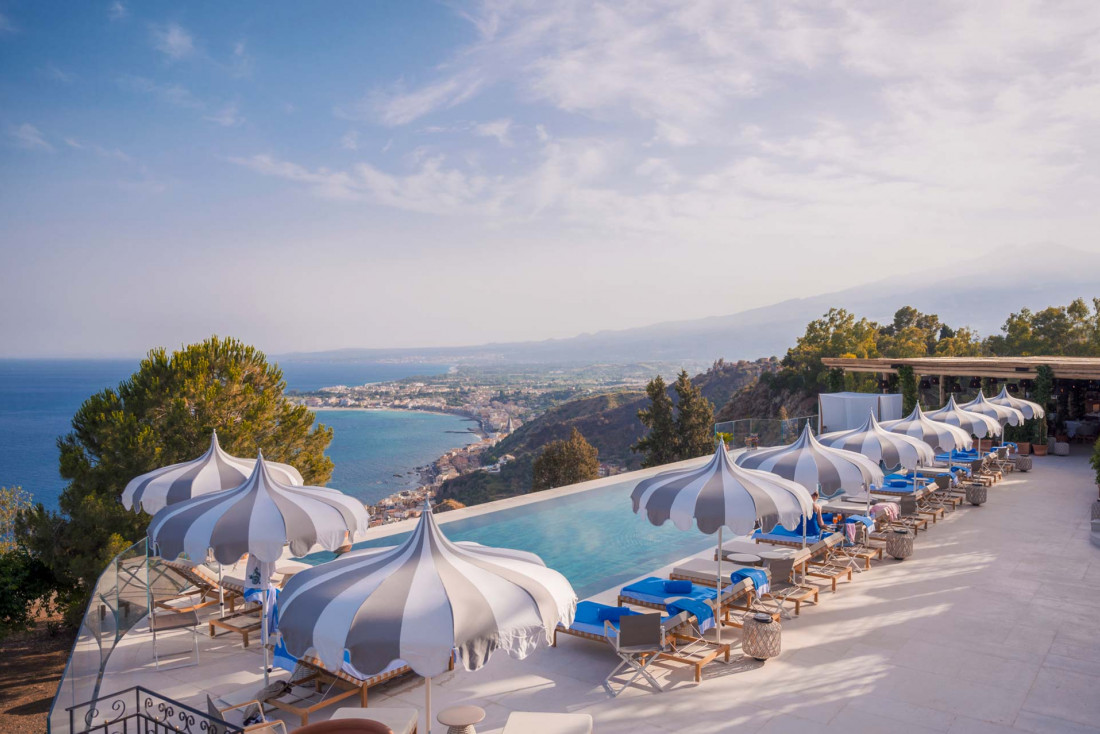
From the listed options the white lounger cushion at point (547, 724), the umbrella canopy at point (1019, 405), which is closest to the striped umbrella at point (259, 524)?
the white lounger cushion at point (547, 724)

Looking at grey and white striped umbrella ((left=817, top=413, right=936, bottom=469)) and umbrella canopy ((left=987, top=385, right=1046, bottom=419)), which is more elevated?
grey and white striped umbrella ((left=817, top=413, right=936, bottom=469))

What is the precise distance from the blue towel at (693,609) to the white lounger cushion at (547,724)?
239 cm

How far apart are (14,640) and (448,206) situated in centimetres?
4240

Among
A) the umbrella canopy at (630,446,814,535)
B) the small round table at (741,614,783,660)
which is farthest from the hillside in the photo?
the small round table at (741,614,783,660)

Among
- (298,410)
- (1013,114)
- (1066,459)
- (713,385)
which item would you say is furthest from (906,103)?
(713,385)

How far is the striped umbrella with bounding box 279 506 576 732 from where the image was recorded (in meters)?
3.68

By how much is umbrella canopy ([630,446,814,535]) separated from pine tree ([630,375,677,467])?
74.3ft

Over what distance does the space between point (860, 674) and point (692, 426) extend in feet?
76.5

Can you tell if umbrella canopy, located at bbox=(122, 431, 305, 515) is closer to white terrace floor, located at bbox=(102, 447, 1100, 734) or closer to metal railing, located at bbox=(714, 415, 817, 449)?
white terrace floor, located at bbox=(102, 447, 1100, 734)

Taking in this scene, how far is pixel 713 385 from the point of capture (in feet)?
220

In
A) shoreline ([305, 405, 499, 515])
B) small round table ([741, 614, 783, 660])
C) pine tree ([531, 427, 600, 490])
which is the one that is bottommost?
shoreline ([305, 405, 499, 515])

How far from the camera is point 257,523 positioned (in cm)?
597

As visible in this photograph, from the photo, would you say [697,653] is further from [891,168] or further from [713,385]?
[713,385]

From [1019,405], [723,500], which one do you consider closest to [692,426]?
[1019,405]
